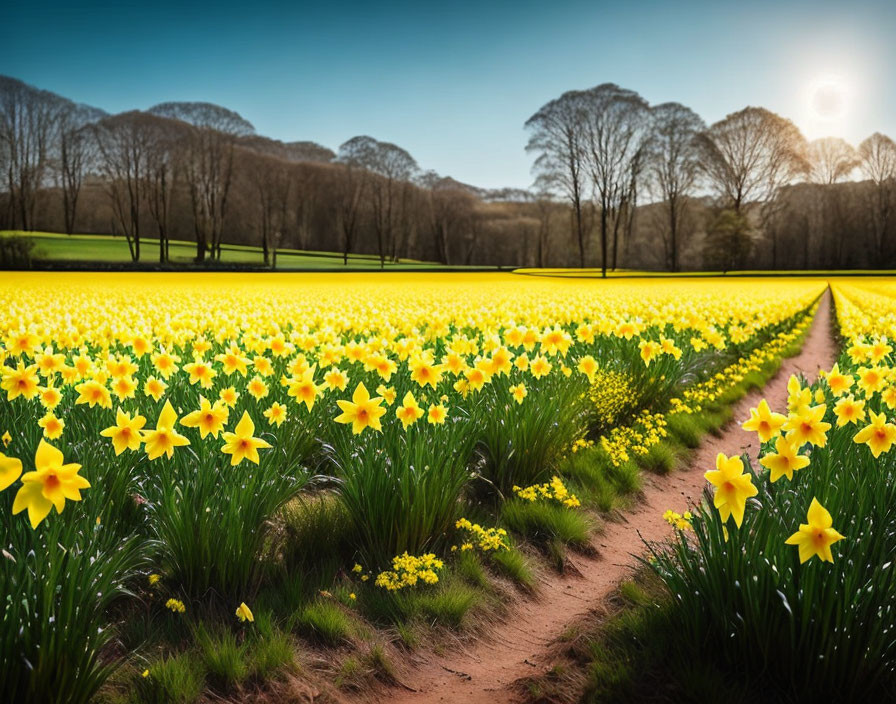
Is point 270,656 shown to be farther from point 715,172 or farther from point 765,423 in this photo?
point 715,172

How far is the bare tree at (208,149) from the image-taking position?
45.1 metres

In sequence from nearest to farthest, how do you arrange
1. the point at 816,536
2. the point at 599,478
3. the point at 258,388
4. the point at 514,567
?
1. the point at 816,536
2. the point at 514,567
3. the point at 258,388
4. the point at 599,478

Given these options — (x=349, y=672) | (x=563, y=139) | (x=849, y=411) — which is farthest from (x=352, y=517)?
(x=563, y=139)

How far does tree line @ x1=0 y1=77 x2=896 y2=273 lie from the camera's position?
43.6 metres

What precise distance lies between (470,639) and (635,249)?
73703 millimetres

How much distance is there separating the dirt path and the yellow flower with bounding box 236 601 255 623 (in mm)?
674

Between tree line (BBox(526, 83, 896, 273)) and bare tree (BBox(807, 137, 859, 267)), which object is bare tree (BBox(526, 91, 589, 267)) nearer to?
tree line (BBox(526, 83, 896, 273))

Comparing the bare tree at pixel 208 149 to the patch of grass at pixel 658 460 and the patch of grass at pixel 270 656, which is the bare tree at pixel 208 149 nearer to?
the patch of grass at pixel 658 460

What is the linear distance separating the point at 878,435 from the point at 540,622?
6.15ft

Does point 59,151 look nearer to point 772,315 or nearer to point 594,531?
point 772,315

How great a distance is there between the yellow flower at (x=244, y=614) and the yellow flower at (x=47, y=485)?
0.91 meters

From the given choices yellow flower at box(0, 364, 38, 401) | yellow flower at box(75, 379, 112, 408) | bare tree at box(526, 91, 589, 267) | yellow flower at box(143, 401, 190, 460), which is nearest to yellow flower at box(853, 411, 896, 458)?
yellow flower at box(143, 401, 190, 460)

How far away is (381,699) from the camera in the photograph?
2482 mm

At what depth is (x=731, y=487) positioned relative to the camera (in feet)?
7.37
